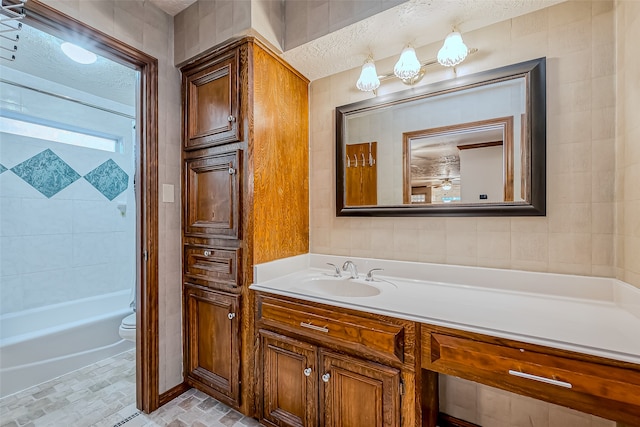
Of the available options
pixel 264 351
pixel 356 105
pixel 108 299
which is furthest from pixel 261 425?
pixel 108 299

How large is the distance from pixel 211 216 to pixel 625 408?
6.09 feet

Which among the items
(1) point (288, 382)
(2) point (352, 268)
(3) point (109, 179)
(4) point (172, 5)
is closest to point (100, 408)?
(1) point (288, 382)

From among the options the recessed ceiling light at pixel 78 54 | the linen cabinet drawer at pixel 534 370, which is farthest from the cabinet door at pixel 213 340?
the recessed ceiling light at pixel 78 54

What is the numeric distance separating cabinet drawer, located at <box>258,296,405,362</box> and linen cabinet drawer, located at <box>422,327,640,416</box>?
0.42 ft

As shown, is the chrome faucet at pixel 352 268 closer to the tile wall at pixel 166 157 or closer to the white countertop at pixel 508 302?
the white countertop at pixel 508 302

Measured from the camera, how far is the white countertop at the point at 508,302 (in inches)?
34.0

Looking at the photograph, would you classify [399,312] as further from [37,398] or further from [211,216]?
[37,398]

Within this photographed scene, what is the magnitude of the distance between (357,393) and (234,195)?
116cm

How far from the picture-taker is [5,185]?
228 centimetres

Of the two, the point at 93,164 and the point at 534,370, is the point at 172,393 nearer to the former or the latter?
the point at 534,370

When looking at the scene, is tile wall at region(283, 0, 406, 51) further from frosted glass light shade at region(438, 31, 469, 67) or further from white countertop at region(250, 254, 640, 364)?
white countertop at region(250, 254, 640, 364)

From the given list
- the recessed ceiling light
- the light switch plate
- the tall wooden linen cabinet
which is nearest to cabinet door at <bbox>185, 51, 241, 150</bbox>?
the tall wooden linen cabinet

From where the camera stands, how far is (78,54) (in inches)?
78.8

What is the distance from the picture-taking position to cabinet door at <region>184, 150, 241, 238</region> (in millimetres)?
1550
